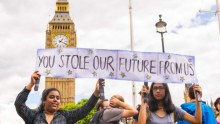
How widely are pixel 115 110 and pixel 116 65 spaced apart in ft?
3.29

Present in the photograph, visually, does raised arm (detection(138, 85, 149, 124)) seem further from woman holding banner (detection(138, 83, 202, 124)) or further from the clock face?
the clock face

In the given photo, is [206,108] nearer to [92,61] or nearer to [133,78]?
[133,78]

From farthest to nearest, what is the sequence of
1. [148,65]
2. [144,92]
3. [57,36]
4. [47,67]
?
1. [57,36]
2. [148,65]
3. [47,67]
4. [144,92]

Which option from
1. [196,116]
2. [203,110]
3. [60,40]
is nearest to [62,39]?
[60,40]

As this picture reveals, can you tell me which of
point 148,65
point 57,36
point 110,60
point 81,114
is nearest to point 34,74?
point 81,114

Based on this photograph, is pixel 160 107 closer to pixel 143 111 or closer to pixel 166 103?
pixel 166 103

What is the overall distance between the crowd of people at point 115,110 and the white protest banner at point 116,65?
0.40m

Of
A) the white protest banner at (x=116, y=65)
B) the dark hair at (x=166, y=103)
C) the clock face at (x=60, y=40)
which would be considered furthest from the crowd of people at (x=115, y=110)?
the clock face at (x=60, y=40)

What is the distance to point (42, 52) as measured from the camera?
5266 millimetres

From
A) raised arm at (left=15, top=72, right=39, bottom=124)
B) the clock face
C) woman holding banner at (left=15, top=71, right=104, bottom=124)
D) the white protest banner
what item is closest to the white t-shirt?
the white protest banner

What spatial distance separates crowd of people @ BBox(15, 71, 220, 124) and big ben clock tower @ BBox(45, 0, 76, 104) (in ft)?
254

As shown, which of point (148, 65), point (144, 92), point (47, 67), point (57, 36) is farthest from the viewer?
point (57, 36)

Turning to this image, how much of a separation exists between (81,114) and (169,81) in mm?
1533

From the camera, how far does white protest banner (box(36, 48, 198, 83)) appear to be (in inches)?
207
